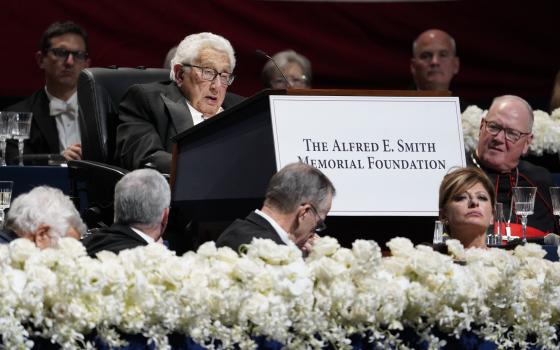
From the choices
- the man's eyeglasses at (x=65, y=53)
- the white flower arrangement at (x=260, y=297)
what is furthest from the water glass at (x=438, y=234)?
the man's eyeglasses at (x=65, y=53)

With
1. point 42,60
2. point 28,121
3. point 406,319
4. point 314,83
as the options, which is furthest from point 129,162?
point 314,83

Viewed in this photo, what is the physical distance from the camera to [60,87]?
23.9 feet

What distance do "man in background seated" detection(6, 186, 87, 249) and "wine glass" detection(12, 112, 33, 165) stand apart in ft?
7.65

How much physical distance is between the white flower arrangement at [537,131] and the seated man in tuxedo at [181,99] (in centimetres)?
137

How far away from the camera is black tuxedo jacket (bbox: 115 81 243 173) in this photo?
584 centimetres

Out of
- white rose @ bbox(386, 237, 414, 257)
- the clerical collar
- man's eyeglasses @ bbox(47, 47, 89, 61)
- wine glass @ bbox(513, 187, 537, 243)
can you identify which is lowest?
white rose @ bbox(386, 237, 414, 257)

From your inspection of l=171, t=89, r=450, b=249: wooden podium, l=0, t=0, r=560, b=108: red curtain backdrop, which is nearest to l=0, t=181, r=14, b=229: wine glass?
l=171, t=89, r=450, b=249: wooden podium

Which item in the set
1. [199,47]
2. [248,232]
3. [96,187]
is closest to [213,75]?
[199,47]

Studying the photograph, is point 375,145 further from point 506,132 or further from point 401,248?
point 506,132

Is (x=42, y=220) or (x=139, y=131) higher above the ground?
(x=139, y=131)

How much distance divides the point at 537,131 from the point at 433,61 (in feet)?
4.04

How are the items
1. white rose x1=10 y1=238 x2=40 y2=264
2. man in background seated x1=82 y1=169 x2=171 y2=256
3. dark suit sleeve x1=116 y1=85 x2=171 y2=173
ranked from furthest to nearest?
dark suit sleeve x1=116 y1=85 x2=171 y2=173
man in background seated x1=82 y1=169 x2=171 y2=256
white rose x1=10 y1=238 x2=40 y2=264

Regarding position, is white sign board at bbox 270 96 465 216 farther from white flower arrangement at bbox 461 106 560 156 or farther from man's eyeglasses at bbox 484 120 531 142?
white flower arrangement at bbox 461 106 560 156

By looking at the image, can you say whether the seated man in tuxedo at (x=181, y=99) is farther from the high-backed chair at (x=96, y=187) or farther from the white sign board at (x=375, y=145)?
the white sign board at (x=375, y=145)
